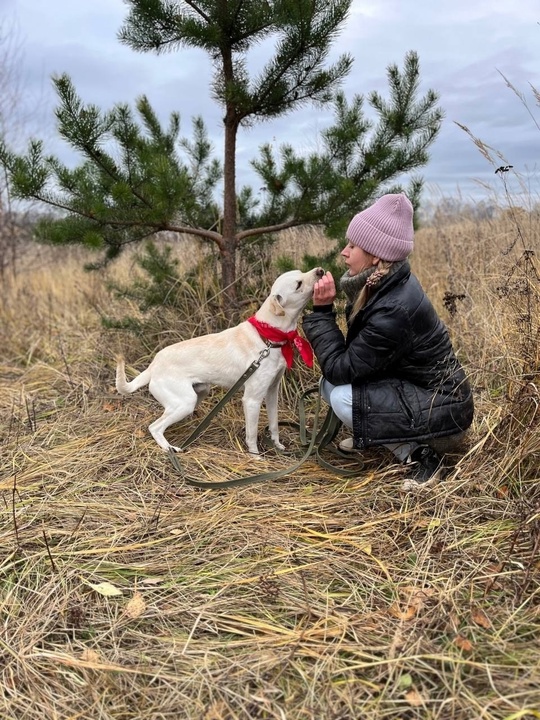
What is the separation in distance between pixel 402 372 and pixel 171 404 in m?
1.54

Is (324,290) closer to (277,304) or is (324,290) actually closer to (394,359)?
(277,304)

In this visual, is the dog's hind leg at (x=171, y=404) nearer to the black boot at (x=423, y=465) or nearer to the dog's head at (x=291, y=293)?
the dog's head at (x=291, y=293)

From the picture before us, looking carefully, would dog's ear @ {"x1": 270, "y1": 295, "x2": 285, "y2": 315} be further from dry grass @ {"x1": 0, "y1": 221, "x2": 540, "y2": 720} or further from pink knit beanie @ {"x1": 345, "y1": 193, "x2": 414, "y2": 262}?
dry grass @ {"x1": 0, "y1": 221, "x2": 540, "y2": 720}

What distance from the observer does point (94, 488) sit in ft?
10.5

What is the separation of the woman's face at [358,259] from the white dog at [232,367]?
1.49 feet

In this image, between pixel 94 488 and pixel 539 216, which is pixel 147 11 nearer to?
pixel 539 216

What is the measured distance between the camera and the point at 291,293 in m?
3.35

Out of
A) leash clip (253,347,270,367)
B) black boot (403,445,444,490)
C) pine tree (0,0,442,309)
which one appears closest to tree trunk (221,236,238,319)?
pine tree (0,0,442,309)

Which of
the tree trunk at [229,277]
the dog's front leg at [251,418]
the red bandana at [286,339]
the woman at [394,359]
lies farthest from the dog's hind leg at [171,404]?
the tree trunk at [229,277]

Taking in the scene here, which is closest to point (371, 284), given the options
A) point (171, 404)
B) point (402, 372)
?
point (402, 372)

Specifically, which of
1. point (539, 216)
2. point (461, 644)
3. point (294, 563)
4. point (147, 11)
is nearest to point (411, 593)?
point (461, 644)

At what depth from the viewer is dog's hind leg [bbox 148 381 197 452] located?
360 centimetres

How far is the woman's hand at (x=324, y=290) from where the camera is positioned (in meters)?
3.10

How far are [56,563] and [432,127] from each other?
13.1 feet
